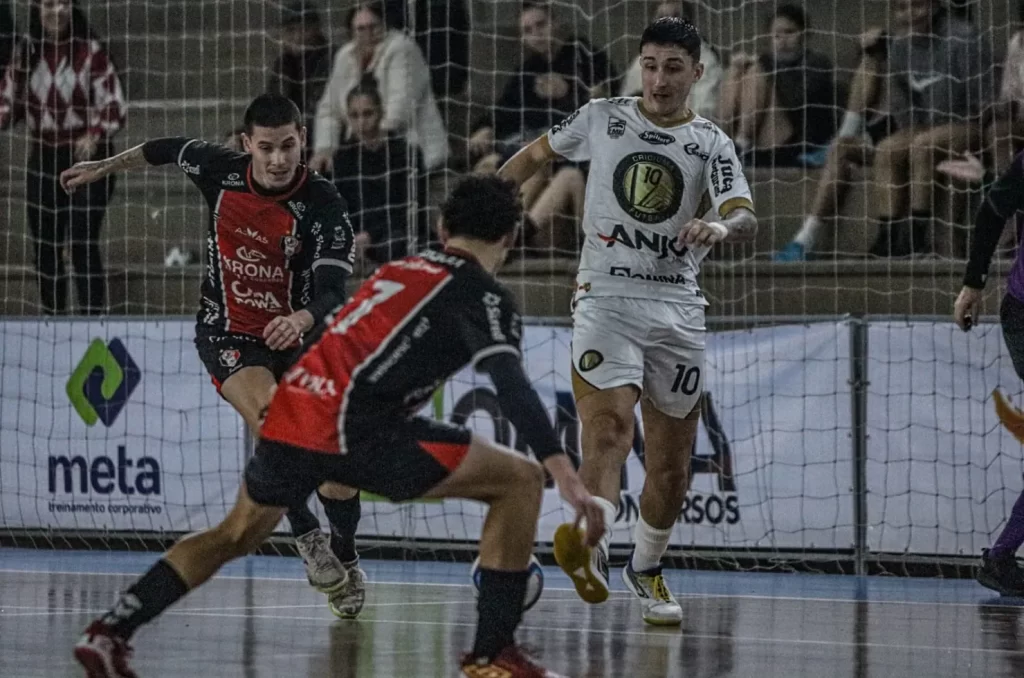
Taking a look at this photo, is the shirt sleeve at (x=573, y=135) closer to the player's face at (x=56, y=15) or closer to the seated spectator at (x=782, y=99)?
the seated spectator at (x=782, y=99)

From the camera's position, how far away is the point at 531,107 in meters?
11.7

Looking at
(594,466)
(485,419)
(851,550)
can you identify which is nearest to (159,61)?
(485,419)

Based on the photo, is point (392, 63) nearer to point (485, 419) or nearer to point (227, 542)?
point (485, 419)

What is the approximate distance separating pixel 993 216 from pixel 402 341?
4151 millimetres

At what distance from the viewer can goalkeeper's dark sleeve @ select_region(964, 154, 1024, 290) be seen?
26.9 feet

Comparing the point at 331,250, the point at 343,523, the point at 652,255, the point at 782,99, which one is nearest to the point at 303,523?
the point at 343,523

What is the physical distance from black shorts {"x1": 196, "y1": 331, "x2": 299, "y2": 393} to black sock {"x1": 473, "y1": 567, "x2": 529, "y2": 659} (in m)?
2.64

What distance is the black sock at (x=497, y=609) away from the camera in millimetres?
4926

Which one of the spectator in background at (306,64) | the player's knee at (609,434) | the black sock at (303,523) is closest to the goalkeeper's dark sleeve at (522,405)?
the player's knee at (609,434)

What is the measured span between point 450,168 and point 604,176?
15.9 feet

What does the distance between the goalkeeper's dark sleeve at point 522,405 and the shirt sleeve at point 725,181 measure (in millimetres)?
2295

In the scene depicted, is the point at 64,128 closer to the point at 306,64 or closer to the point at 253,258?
the point at 306,64

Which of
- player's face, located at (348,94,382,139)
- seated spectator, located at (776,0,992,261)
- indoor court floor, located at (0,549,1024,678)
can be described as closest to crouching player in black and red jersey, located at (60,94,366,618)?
indoor court floor, located at (0,549,1024,678)

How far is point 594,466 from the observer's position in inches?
266
